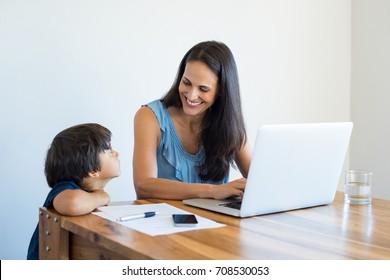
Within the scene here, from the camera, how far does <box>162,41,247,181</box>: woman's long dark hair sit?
2.01 meters

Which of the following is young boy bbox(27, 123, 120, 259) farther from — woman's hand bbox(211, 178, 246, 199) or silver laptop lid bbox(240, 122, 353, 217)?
silver laptop lid bbox(240, 122, 353, 217)

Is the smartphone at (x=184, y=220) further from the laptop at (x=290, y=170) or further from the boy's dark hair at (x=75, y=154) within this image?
the boy's dark hair at (x=75, y=154)

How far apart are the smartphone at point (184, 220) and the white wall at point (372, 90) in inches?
92.1

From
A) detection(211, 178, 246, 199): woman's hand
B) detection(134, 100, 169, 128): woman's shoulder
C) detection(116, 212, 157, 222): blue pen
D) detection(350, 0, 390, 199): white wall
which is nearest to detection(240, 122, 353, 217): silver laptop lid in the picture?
detection(211, 178, 246, 199): woman's hand

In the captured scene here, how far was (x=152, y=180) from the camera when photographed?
69.2 inches

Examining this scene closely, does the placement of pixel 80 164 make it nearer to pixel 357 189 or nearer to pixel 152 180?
pixel 152 180

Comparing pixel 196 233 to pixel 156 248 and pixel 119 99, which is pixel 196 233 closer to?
pixel 156 248

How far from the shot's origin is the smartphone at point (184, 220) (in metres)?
1.26

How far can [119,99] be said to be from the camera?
2.59 m

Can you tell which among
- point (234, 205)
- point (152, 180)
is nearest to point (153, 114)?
point (152, 180)

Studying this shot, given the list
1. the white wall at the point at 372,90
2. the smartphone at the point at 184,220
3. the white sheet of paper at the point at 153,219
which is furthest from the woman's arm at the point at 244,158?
the white wall at the point at 372,90

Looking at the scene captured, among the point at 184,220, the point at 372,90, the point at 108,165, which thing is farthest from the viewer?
the point at 372,90

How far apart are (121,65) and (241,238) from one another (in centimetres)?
157
